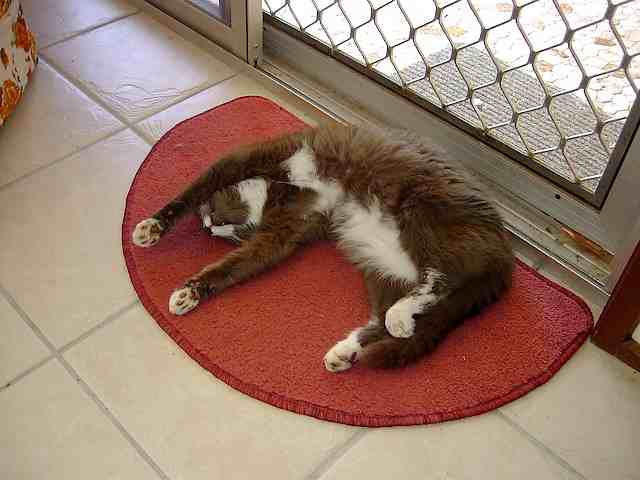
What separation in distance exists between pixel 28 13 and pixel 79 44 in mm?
272

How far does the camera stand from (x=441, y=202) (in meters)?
1.54

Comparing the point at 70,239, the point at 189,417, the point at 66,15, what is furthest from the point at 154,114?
the point at 189,417

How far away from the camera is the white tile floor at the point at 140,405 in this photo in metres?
1.35

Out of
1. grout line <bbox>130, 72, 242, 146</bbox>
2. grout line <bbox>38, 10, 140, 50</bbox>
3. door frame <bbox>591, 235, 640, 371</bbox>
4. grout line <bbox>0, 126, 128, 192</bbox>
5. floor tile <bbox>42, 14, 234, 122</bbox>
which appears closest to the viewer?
door frame <bbox>591, 235, 640, 371</bbox>

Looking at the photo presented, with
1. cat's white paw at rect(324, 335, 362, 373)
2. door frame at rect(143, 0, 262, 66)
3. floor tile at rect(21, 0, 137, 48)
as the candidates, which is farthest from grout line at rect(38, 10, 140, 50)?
cat's white paw at rect(324, 335, 362, 373)

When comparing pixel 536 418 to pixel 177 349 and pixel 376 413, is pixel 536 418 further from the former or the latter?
pixel 177 349

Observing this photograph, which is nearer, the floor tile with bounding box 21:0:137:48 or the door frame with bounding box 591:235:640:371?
the door frame with bounding box 591:235:640:371

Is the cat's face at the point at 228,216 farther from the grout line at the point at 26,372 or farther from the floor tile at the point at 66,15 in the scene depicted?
the floor tile at the point at 66,15

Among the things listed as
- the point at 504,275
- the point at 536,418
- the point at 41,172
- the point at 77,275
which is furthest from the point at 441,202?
the point at 41,172

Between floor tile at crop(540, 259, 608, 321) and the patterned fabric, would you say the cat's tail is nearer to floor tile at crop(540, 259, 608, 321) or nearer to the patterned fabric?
floor tile at crop(540, 259, 608, 321)

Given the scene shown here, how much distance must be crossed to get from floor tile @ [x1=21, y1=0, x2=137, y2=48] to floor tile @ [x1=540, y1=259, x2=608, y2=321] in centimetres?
162

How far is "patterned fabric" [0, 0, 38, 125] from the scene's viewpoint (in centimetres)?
191

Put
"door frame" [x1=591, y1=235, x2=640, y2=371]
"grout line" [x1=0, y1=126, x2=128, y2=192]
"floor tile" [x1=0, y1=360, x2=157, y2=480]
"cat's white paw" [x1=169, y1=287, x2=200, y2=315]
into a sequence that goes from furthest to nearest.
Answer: "grout line" [x1=0, y1=126, x2=128, y2=192]
"cat's white paw" [x1=169, y1=287, x2=200, y2=315]
"door frame" [x1=591, y1=235, x2=640, y2=371]
"floor tile" [x1=0, y1=360, x2=157, y2=480]

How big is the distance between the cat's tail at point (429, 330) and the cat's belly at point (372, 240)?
0.11 metres
